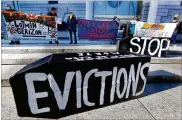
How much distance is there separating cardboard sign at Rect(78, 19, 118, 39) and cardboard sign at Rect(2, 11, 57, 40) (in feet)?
3.95

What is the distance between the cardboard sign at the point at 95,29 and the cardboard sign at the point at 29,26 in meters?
1.20

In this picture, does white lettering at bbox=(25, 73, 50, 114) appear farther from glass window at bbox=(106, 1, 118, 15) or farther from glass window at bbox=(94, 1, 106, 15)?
glass window at bbox=(106, 1, 118, 15)

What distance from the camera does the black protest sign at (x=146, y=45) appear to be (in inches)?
173

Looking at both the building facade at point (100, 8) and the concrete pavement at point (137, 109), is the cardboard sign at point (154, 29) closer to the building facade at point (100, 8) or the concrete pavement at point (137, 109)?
the concrete pavement at point (137, 109)

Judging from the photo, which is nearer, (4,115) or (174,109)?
(4,115)

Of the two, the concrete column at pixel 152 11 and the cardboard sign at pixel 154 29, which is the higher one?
the concrete column at pixel 152 11

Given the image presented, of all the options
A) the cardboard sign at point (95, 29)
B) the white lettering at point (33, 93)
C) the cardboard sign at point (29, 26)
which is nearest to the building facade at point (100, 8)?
the cardboard sign at point (95, 29)

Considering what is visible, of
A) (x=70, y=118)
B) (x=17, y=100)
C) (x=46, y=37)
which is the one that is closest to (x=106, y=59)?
(x=70, y=118)

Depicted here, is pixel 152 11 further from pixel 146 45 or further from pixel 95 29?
pixel 146 45

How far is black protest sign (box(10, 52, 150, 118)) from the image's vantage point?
1.97 metres

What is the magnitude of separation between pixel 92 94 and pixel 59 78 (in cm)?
60

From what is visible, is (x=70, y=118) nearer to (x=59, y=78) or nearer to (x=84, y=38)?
(x=59, y=78)

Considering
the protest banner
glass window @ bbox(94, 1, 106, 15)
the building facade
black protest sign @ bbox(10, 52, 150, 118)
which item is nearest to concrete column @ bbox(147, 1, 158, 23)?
the building facade

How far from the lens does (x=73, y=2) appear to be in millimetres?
11188
